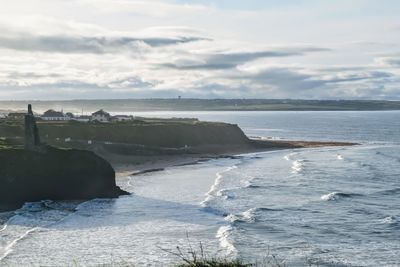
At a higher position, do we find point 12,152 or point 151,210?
point 12,152

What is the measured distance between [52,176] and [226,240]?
20919mm

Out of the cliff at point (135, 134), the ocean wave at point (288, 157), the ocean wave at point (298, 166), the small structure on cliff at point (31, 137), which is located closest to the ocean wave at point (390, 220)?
the ocean wave at point (298, 166)

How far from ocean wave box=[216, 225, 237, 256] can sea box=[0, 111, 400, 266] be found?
64mm

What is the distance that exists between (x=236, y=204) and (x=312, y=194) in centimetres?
885

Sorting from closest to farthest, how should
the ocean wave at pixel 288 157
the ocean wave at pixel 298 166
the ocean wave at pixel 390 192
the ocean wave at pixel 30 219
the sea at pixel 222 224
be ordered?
the sea at pixel 222 224 → the ocean wave at pixel 30 219 → the ocean wave at pixel 390 192 → the ocean wave at pixel 298 166 → the ocean wave at pixel 288 157

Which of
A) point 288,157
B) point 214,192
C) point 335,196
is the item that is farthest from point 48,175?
point 288,157

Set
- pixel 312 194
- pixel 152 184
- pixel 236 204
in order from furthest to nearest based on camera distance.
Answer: pixel 152 184
pixel 312 194
pixel 236 204

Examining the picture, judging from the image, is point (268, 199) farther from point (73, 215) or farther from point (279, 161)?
point (279, 161)

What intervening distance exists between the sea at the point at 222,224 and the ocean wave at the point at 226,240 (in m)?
0.06

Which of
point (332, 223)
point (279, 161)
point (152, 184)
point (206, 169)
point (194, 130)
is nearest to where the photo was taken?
point (332, 223)

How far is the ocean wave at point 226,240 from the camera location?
29828mm

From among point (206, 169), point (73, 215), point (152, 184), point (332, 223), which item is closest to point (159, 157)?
point (206, 169)

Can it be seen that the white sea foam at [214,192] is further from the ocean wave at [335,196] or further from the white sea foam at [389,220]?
the white sea foam at [389,220]

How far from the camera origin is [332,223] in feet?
123
